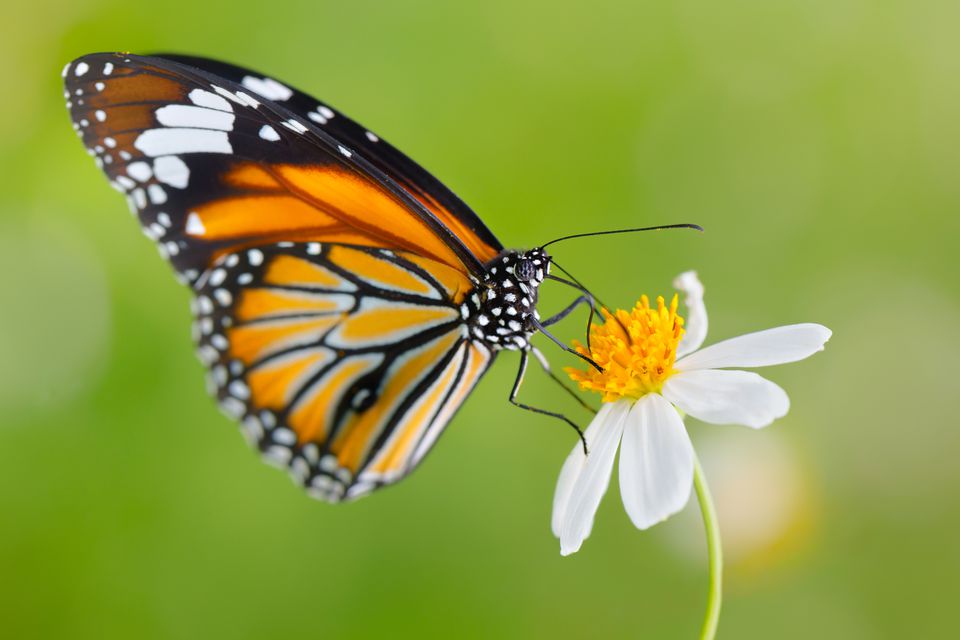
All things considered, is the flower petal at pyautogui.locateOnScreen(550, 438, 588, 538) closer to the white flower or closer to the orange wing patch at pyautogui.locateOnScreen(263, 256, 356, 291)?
the white flower

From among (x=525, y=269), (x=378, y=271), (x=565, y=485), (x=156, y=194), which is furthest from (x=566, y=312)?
(x=156, y=194)

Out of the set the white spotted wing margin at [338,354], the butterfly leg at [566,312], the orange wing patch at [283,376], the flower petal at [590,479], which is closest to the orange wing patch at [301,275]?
the white spotted wing margin at [338,354]

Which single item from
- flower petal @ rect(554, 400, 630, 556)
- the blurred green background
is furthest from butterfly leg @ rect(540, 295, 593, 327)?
the blurred green background

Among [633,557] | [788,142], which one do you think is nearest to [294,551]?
[633,557]

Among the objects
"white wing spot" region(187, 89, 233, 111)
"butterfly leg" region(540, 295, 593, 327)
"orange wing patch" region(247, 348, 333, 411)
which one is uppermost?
"white wing spot" region(187, 89, 233, 111)

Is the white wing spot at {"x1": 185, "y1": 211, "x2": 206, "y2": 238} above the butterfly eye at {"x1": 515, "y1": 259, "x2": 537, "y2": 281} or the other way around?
the other way around

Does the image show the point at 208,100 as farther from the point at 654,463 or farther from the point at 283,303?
the point at 654,463
